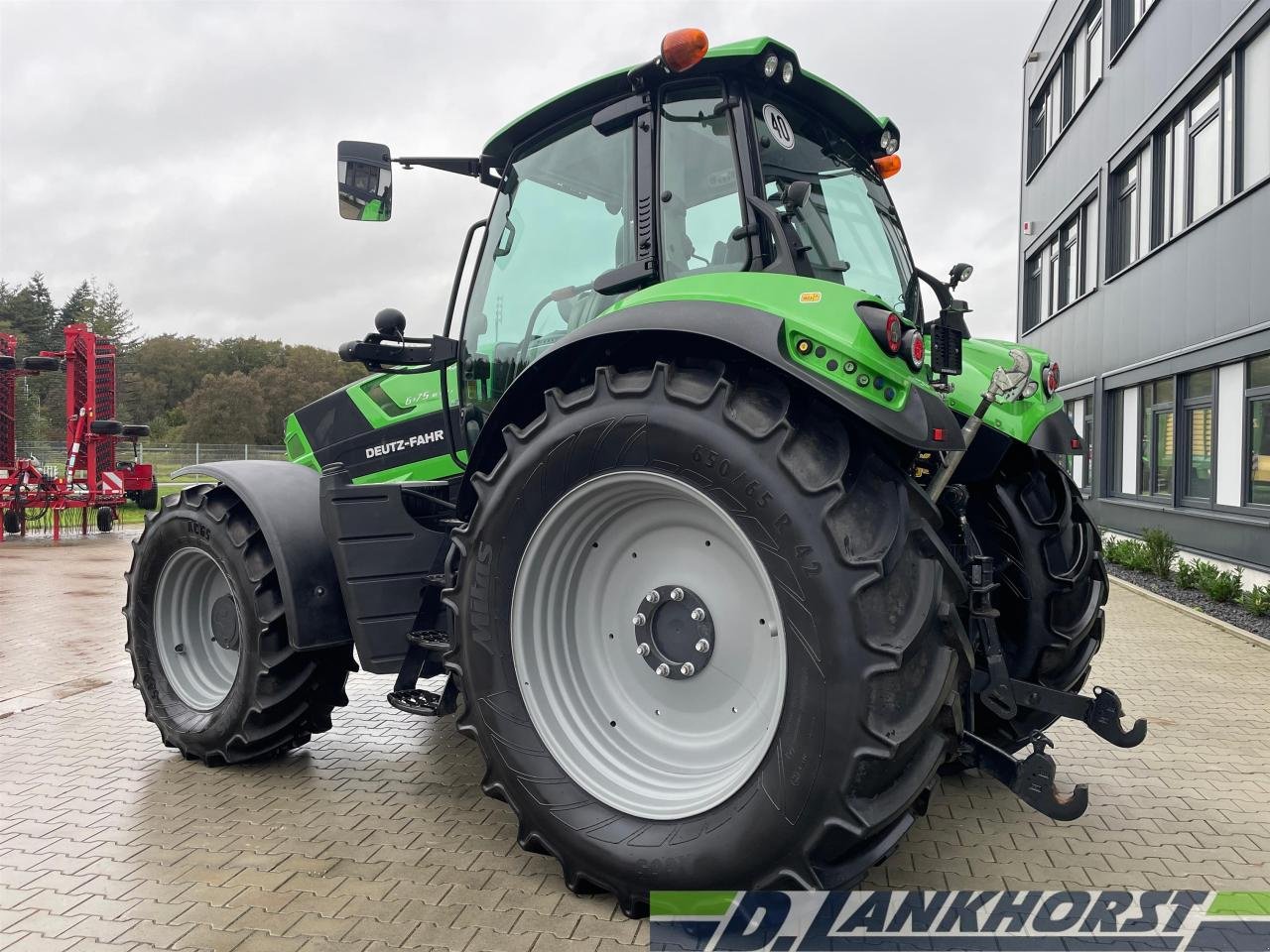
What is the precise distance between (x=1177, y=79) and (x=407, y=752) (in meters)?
13.6

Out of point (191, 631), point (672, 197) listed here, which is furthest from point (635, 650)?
point (191, 631)

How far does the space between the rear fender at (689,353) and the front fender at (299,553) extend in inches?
42.2

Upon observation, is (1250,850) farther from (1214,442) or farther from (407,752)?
(1214,442)

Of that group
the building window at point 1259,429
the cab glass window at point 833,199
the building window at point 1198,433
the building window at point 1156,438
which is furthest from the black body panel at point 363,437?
the building window at point 1156,438

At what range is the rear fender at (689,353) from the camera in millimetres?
2506

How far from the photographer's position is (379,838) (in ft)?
11.2

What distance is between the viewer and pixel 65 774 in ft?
13.6

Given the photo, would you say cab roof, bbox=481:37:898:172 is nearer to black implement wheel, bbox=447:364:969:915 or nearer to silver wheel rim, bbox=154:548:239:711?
black implement wheel, bbox=447:364:969:915

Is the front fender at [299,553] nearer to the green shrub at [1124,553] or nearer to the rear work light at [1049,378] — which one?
the rear work light at [1049,378]

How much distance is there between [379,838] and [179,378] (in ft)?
179

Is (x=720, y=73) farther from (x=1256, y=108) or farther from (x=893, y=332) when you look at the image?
(x=1256, y=108)

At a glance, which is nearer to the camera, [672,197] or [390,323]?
[672,197]

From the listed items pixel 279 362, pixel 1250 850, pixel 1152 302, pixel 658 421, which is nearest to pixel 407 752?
pixel 658 421

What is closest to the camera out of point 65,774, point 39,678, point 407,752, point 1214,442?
point 65,774
